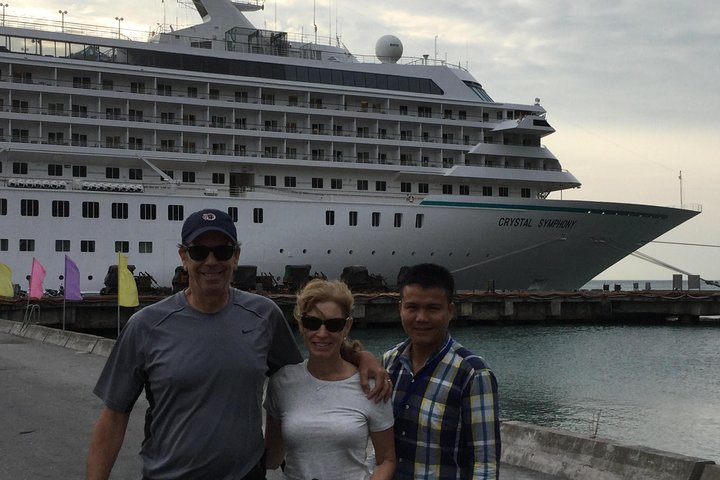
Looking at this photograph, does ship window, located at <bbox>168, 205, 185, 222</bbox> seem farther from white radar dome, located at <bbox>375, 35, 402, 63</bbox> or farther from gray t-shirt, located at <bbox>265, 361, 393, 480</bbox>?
gray t-shirt, located at <bbox>265, 361, 393, 480</bbox>

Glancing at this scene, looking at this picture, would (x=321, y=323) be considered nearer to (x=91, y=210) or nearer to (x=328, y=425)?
(x=328, y=425)

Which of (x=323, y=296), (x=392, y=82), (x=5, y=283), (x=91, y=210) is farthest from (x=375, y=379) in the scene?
(x=392, y=82)

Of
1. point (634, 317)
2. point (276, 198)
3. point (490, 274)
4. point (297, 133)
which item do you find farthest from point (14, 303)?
point (634, 317)

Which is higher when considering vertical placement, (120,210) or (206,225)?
(120,210)

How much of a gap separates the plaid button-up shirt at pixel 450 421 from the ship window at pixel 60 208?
29.8 m

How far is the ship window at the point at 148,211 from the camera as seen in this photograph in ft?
105

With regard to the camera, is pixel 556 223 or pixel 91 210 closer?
pixel 91 210

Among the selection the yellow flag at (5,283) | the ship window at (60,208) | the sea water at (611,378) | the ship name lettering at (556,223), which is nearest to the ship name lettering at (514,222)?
the ship name lettering at (556,223)

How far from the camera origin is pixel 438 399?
3.29m

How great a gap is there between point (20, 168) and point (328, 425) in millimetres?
31864

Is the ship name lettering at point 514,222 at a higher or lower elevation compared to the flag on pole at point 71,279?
higher

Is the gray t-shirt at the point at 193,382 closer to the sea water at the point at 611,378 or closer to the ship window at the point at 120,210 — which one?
the sea water at the point at 611,378

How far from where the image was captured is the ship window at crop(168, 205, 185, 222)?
32312 mm

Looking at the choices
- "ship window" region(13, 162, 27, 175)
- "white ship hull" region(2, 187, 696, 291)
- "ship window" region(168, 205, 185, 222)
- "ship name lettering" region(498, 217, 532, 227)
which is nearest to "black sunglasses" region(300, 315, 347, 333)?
"white ship hull" region(2, 187, 696, 291)
